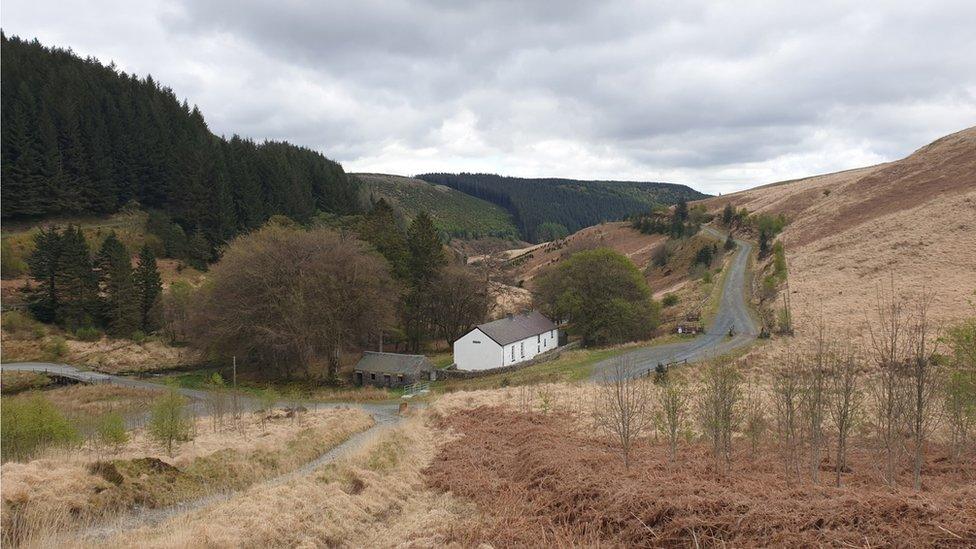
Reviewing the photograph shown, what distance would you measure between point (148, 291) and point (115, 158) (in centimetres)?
3511

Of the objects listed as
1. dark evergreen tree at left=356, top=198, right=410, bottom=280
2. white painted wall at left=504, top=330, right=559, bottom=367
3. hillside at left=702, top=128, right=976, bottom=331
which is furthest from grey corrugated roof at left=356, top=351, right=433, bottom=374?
hillside at left=702, top=128, right=976, bottom=331

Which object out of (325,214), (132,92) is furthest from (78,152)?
(325,214)

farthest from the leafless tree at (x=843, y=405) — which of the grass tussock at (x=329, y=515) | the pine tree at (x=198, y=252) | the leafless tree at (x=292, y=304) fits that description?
the pine tree at (x=198, y=252)

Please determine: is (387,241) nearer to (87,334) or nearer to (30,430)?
(87,334)

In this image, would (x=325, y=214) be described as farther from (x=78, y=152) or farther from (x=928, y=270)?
(x=928, y=270)

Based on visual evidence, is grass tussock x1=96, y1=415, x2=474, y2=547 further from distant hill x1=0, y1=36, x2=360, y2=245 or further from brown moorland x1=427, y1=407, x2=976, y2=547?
distant hill x1=0, y1=36, x2=360, y2=245

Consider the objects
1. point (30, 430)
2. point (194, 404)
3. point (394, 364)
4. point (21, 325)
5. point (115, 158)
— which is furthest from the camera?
point (115, 158)

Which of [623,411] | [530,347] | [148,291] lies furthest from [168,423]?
[148,291]

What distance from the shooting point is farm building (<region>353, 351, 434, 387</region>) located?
40188mm

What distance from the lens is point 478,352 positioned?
43188mm

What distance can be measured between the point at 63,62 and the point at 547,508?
110 metres

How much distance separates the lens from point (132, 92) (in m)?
87.5

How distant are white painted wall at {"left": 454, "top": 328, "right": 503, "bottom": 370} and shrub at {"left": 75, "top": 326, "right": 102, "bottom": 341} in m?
36.1

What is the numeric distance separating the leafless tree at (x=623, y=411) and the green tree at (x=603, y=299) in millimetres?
17242
